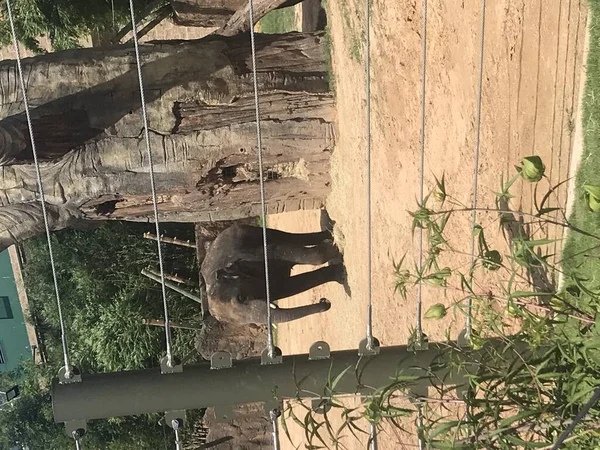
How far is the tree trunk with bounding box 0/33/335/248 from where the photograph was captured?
13.7ft

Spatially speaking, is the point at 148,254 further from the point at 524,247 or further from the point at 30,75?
the point at 524,247

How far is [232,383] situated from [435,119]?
2286 mm

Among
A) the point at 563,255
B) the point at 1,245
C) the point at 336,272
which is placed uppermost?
the point at 563,255

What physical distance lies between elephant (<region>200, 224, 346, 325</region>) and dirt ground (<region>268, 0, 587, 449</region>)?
236mm

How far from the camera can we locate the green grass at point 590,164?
218 cm

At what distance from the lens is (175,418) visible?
1.61 m

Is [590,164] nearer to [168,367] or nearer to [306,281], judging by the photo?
[168,367]

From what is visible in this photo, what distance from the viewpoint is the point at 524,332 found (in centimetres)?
156

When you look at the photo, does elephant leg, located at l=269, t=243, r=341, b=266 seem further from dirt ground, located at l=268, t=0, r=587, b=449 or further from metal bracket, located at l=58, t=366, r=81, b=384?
metal bracket, located at l=58, t=366, r=81, b=384

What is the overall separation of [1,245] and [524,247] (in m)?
3.94

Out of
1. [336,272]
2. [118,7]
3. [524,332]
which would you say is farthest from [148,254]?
[524,332]

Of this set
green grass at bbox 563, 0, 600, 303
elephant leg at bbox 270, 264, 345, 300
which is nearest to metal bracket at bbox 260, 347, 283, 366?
green grass at bbox 563, 0, 600, 303

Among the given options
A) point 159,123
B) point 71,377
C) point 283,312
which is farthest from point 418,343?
point 283,312

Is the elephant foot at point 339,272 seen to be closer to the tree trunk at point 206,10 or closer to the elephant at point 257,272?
the elephant at point 257,272
